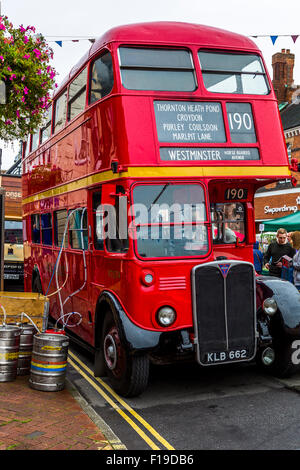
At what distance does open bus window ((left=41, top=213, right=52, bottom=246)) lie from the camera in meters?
10.0

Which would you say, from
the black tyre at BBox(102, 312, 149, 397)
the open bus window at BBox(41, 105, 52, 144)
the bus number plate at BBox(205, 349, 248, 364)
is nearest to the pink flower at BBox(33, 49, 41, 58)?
the open bus window at BBox(41, 105, 52, 144)

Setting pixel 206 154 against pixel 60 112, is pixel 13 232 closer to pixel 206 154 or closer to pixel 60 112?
pixel 60 112

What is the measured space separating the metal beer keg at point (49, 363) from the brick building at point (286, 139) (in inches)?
984

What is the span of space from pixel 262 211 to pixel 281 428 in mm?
29113

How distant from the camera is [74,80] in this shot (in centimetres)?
805

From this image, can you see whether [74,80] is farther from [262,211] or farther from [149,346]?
[262,211]

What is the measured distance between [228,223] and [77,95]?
10.3 ft

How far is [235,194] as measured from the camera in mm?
6973

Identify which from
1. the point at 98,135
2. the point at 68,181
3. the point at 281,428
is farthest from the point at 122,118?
the point at 281,428

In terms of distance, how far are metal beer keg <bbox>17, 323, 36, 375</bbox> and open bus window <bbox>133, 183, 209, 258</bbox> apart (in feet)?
7.49

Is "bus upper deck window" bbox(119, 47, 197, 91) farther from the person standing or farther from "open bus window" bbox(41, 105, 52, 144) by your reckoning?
the person standing

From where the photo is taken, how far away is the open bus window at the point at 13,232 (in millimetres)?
19344

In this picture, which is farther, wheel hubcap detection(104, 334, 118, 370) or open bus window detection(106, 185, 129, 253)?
wheel hubcap detection(104, 334, 118, 370)

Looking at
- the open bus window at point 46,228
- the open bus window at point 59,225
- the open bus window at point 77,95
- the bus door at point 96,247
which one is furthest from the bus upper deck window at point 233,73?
the open bus window at point 46,228
